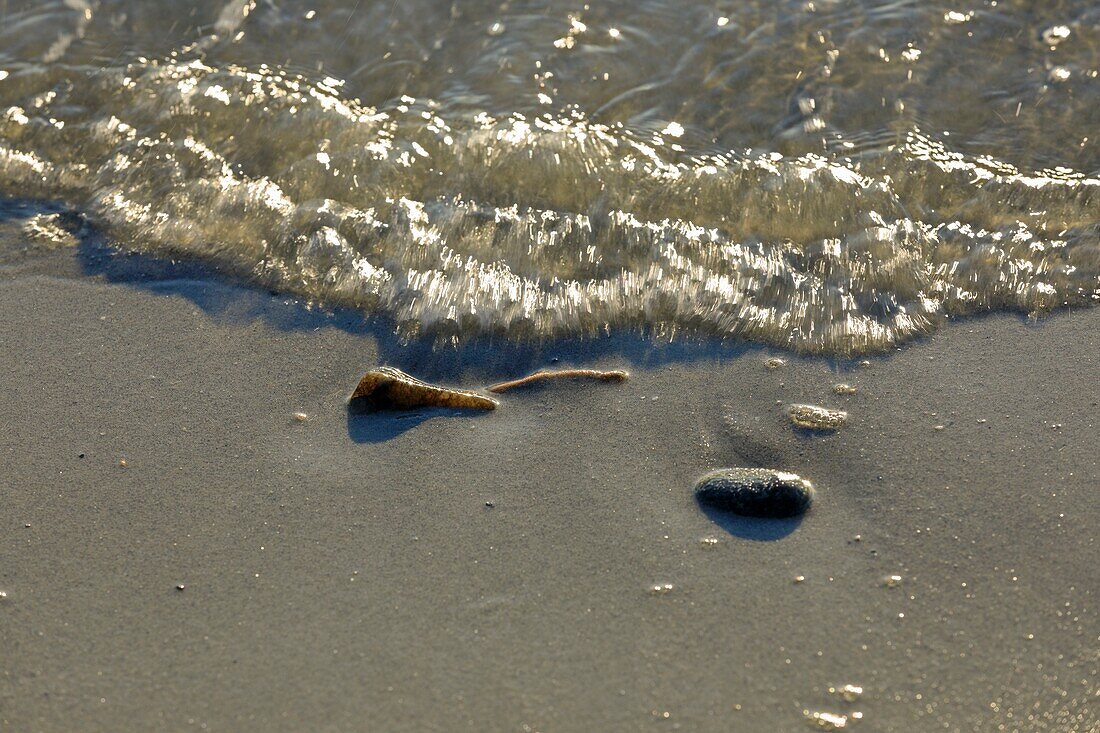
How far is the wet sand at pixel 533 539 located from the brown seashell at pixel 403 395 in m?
0.05

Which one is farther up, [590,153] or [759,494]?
[590,153]

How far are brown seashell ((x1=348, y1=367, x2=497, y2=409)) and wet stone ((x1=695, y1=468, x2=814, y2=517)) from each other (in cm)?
59

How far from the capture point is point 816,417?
242 centimetres

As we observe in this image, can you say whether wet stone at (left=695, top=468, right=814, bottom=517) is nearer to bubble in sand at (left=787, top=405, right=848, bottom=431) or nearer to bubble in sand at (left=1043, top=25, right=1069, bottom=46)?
bubble in sand at (left=787, top=405, right=848, bottom=431)

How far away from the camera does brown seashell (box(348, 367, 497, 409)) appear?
246cm

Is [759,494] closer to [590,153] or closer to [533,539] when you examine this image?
[533,539]

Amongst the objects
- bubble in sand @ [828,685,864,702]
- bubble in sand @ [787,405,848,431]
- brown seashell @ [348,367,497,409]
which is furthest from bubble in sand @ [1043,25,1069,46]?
bubble in sand @ [828,685,864,702]

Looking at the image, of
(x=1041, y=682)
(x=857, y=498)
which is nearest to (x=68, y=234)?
(x=857, y=498)

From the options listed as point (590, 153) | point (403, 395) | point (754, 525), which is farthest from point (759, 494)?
point (590, 153)

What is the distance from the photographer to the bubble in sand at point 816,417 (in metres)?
2.39

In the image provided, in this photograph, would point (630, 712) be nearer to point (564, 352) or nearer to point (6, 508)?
point (564, 352)

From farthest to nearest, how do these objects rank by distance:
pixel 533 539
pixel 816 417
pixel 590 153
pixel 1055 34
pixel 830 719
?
pixel 1055 34
pixel 590 153
pixel 816 417
pixel 533 539
pixel 830 719

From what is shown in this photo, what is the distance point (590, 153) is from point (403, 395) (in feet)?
4.08

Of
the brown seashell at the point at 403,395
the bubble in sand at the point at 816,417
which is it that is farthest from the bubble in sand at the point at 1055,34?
the brown seashell at the point at 403,395
